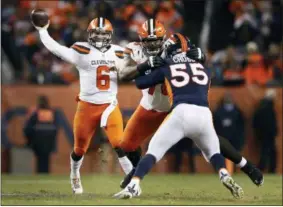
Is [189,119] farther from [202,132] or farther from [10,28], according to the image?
[10,28]

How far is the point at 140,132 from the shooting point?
1080 cm

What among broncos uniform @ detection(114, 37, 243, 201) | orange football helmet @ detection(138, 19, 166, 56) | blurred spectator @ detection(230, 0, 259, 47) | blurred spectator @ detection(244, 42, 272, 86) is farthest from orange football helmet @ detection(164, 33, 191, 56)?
blurred spectator @ detection(230, 0, 259, 47)

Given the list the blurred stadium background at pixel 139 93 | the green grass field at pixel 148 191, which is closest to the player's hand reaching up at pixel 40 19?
the green grass field at pixel 148 191

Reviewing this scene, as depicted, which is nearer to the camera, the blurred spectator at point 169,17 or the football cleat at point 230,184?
the football cleat at point 230,184

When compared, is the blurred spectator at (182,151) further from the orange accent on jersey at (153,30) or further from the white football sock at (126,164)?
the orange accent on jersey at (153,30)

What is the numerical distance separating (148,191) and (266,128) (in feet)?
17.1

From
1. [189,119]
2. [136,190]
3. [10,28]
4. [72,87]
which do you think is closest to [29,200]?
[136,190]

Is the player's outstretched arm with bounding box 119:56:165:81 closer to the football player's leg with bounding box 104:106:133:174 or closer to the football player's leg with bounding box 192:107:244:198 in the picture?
the football player's leg with bounding box 192:107:244:198

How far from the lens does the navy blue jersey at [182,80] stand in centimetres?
943

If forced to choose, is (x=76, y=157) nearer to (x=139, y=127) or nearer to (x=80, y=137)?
(x=80, y=137)

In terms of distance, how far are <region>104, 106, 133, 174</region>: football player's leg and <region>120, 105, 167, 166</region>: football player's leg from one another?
0.07 metres

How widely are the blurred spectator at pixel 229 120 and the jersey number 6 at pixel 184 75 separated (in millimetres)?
6543

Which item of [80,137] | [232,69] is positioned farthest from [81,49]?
[232,69]

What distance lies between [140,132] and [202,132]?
1559 mm
